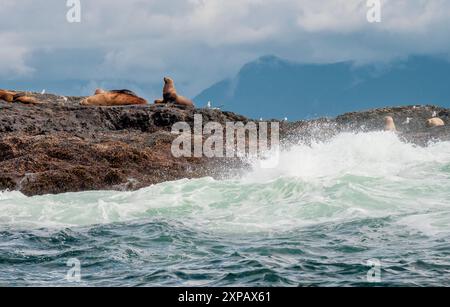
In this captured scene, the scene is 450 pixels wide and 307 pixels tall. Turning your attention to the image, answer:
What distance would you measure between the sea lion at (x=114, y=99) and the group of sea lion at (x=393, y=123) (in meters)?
8.40

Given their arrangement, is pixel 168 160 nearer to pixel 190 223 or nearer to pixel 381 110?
pixel 190 223

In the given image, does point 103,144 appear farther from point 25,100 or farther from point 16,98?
point 16,98

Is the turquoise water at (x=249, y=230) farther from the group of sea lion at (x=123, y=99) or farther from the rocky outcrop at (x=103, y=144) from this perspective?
the group of sea lion at (x=123, y=99)

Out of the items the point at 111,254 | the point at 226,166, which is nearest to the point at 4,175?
the point at 226,166

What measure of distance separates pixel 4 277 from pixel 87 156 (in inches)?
377

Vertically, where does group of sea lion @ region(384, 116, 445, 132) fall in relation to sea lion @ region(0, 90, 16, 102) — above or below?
below

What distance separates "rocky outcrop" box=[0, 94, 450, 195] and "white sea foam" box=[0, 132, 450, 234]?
2.61ft

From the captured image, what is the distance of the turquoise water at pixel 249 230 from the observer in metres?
8.81

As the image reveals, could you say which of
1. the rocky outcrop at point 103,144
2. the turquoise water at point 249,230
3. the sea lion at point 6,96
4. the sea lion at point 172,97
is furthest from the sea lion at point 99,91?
the turquoise water at point 249,230

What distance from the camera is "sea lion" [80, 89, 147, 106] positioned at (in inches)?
1033

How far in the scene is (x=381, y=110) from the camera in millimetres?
29172

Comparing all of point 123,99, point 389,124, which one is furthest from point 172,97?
point 389,124

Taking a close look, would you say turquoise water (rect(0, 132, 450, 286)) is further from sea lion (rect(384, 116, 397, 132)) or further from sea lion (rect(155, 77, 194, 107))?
sea lion (rect(155, 77, 194, 107))

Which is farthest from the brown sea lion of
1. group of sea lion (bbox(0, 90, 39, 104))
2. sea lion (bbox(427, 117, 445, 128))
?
sea lion (bbox(427, 117, 445, 128))
